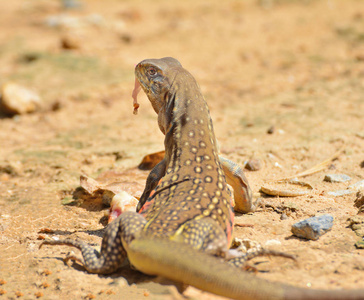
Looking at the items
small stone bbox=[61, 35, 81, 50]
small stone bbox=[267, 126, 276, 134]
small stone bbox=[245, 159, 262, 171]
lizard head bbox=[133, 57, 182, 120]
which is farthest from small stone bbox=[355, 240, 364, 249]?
small stone bbox=[61, 35, 81, 50]

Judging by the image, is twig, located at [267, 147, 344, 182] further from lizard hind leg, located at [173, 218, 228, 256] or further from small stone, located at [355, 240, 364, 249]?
lizard hind leg, located at [173, 218, 228, 256]

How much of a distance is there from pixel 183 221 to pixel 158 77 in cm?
192

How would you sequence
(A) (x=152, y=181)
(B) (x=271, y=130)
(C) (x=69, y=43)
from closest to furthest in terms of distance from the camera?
(A) (x=152, y=181) → (B) (x=271, y=130) → (C) (x=69, y=43)

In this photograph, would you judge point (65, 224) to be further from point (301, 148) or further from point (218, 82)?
point (218, 82)

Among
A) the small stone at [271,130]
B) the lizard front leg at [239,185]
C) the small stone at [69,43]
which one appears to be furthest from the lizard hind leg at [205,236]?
the small stone at [69,43]

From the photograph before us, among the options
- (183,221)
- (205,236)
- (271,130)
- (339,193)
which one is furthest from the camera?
(271,130)

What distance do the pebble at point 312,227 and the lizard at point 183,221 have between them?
0.79 meters

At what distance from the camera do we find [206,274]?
122 inches

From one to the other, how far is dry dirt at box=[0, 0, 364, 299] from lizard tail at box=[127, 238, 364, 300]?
0.67 feet

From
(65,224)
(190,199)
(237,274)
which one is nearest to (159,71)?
(190,199)

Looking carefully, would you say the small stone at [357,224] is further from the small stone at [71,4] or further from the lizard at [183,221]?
the small stone at [71,4]

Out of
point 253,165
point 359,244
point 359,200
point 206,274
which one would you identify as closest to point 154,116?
point 253,165

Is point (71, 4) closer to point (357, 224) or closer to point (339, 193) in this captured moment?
point (339, 193)

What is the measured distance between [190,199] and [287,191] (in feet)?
6.34
